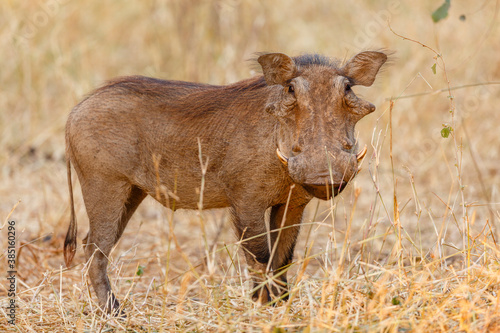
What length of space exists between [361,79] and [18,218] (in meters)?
3.74

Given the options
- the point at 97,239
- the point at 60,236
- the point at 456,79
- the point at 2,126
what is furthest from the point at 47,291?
the point at 456,79

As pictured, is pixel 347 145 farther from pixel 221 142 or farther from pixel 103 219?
pixel 103 219

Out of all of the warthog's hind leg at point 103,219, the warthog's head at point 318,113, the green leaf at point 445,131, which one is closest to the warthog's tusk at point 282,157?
the warthog's head at point 318,113

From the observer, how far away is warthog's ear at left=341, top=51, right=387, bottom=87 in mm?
3311

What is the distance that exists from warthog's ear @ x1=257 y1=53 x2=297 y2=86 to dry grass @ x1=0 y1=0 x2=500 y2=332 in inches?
26.1

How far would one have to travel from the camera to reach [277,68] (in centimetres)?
324

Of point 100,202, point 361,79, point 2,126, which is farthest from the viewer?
point 2,126

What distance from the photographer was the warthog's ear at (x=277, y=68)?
3.20 metres

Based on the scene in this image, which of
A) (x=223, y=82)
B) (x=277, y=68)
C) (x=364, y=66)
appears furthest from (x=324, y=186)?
(x=223, y=82)

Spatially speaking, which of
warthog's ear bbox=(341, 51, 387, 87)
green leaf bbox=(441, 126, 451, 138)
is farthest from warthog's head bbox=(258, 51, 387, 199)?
green leaf bbox=(441, 126, 451, 138)

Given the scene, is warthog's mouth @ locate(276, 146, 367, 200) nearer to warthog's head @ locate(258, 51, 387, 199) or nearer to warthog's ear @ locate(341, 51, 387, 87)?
warthog's head @ locate(258, 51, 387, 199)

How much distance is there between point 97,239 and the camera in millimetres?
3789

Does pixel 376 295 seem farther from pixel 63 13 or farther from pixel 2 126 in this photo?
pixel 63 13

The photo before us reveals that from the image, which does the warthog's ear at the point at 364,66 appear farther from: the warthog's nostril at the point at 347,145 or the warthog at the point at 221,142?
the warthog's nostril at the point at 347,145
